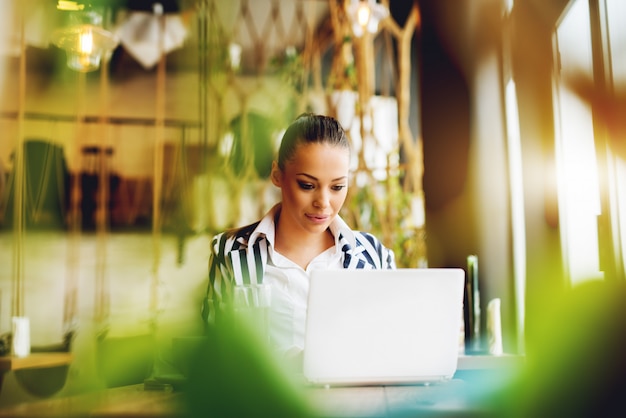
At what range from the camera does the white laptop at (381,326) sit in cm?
111

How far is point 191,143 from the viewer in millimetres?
4340

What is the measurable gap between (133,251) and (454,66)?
96.8 inches

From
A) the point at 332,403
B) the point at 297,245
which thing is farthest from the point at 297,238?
the point at 332,403

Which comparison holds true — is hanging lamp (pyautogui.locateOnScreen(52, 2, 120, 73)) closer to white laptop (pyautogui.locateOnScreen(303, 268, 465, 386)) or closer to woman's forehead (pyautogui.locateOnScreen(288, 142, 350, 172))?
woman's forehead (pyautogui.locateOnScreen(288, 142, 350, 172))

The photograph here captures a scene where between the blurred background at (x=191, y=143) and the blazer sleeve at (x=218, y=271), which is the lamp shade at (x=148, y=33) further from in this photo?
the blazer sleeve at (x=218, y=271)

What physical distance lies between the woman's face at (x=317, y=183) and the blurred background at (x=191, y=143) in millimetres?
958

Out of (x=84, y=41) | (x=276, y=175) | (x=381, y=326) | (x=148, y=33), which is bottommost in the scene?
(x=381, y=326)

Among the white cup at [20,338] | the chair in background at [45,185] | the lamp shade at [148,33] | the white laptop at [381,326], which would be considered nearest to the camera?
the white laptop at [381,326]

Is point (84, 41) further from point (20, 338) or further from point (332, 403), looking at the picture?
point (332, 403)

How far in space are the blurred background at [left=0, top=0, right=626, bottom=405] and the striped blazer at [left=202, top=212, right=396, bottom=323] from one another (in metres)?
0.77

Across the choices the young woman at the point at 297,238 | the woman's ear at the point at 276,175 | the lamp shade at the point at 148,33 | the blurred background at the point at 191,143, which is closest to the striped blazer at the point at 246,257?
the young woman at the point at 297,238

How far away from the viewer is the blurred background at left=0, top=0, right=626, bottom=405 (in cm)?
266

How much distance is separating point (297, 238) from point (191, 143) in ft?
9.07

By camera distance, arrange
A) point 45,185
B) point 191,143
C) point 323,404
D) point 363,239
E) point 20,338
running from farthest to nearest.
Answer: point 191,143 < point 45,185 < point 20,338 < point 363,239 < point 323,404
